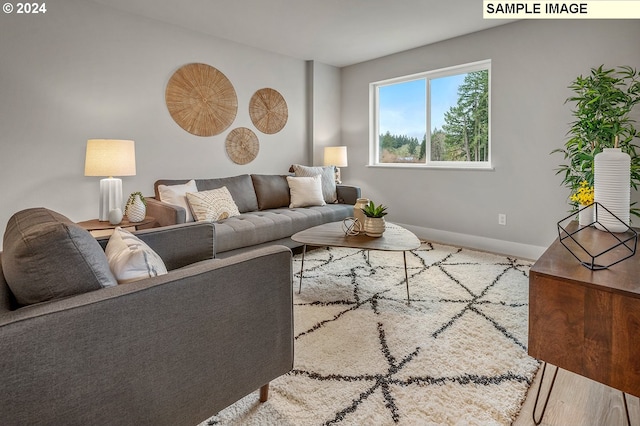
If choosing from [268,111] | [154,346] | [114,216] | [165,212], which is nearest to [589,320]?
[154,346]

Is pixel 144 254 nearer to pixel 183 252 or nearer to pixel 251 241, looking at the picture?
pixel 183 252

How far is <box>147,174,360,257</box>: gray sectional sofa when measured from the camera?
2954 mm

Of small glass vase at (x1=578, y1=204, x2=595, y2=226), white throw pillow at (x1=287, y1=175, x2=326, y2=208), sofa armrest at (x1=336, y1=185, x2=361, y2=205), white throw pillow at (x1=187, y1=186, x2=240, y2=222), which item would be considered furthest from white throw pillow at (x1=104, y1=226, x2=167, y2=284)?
sofa armrest at (x1=336, y1=185, x2=361, y2=205)

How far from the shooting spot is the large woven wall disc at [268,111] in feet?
14.2

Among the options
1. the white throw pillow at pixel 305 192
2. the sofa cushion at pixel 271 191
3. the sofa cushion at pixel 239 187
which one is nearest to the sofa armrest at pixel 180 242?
the sofa cushion at pixel 239 187

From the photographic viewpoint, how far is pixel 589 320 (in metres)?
1.04

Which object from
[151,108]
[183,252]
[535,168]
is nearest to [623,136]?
[535,168]

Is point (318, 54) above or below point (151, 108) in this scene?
above

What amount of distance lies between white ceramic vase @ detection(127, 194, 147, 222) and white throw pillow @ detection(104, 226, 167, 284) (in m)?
1.65

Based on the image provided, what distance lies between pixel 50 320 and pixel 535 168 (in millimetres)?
3966

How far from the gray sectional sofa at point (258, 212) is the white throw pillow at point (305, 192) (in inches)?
3.0

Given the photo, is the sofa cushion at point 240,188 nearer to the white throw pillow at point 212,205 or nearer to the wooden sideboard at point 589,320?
the white throw pillow at point 212,205

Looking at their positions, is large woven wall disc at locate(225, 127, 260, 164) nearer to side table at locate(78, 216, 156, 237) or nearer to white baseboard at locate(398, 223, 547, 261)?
side table at locate(78, 216, 156, 237)

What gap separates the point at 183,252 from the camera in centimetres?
186
